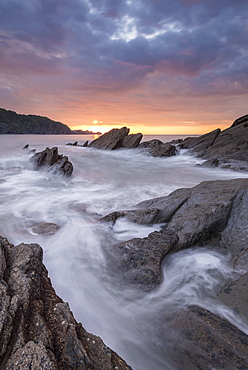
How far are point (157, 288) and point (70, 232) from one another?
2.98 meters

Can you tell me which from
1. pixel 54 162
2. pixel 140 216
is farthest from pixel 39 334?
pixel 54 162

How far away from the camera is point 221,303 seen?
3068 mm

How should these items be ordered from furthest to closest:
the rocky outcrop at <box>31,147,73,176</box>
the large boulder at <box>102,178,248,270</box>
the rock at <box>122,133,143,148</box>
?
the rock at <box>122,133,143,148</box>, the rocky outcrop at <box>31,147,73,176</box>, the large boulder at <box>102,178,248,270</box>

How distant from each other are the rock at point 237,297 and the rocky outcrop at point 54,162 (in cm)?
1169

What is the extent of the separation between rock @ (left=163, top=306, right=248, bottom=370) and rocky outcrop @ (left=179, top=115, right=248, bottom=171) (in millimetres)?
14728

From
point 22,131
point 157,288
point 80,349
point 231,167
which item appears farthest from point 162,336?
point 22,131

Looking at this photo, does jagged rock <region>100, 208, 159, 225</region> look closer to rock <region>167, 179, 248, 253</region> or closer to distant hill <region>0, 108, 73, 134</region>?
rock <region>167, 179, 248, 253</region>

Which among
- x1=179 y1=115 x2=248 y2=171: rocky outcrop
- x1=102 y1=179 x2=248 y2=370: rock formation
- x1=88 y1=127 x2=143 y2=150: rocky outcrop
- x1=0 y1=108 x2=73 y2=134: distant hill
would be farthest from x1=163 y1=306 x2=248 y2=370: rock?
x1=0 y1=108 x2=73 y2=134: distant hill

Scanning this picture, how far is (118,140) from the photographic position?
102 feet

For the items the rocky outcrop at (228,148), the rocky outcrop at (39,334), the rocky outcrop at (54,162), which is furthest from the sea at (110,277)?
the rocky outcrop at (228,148)

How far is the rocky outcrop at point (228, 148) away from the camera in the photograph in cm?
1745

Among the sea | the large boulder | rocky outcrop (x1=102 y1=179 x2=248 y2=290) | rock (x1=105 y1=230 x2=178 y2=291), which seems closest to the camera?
the sea

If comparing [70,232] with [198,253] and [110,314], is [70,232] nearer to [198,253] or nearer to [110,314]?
[110,314]

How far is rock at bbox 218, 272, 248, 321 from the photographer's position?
2.83 m
